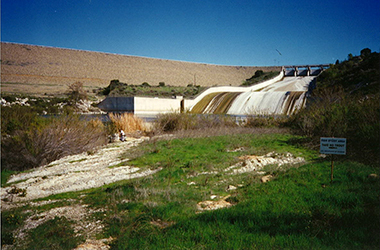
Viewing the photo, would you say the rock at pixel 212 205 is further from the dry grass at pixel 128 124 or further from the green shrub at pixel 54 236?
the dry grass at pixel 128 124

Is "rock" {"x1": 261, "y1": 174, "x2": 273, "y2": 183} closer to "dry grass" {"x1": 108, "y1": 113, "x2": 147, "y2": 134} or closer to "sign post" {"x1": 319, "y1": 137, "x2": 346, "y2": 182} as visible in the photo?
"sign post" {"x1": 319, "y1": 137, "x2": 346, "y2": 182}

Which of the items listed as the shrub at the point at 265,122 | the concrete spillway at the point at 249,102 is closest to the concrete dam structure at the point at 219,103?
the concrete spillway at the point at 249,102

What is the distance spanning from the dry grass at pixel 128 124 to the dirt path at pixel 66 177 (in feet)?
18.1

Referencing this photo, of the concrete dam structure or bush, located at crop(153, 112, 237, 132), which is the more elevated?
the concrete dam structure

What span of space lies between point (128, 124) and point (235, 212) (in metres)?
12.4

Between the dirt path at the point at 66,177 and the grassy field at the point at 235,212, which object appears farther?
the dirt path at the point at 66,177

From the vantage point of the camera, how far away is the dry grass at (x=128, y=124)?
1594cm

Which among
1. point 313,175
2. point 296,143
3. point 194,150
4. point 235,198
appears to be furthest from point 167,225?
point 296,143

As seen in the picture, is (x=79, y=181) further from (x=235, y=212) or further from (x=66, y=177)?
(x=235, y=212)

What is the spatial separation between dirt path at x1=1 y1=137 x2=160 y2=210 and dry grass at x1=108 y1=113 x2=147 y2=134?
18.1 ft

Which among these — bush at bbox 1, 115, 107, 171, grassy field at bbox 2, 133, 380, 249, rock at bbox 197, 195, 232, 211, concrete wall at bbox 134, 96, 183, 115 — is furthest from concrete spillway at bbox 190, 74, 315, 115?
rock at bbox 197, 195, 232, 211

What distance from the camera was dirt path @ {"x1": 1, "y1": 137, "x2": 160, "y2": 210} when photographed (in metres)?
6.98

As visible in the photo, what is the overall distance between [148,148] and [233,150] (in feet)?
9.68

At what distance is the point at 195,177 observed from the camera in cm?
701
